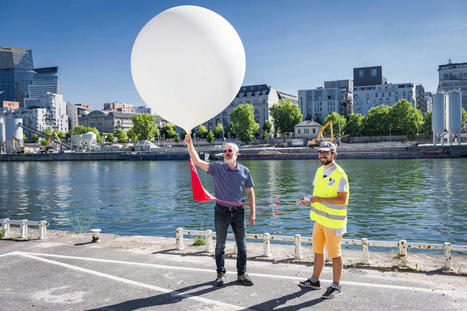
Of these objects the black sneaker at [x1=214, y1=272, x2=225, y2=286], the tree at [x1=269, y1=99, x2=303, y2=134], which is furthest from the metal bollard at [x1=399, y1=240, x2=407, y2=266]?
the tree at [x1=269, y1=99, x2=303, y2=134]

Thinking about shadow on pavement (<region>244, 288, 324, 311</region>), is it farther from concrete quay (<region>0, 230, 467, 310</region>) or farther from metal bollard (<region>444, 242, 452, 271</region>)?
metal bollard (<region>444, 242, 452, 271</region>)

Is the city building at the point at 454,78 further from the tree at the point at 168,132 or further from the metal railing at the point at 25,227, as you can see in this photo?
the metal railing at the point at 25,227

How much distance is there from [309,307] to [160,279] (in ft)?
9.24

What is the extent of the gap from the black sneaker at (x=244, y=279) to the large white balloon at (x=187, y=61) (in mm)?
2837

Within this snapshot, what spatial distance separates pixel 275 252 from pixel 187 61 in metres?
4.83

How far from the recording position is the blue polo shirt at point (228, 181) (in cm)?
639

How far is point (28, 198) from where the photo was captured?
32500 millimetres

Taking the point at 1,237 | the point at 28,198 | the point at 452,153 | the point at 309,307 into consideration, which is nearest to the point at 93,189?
the point at 28,198

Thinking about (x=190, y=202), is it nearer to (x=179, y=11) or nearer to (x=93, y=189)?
(x=93, y=189)

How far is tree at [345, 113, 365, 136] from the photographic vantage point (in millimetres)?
121000

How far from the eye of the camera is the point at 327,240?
5969mm

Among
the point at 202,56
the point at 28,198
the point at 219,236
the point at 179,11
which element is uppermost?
the point at 179,11

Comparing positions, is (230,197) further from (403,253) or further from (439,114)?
(439,114)

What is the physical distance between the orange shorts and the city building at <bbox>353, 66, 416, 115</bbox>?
165954mm
